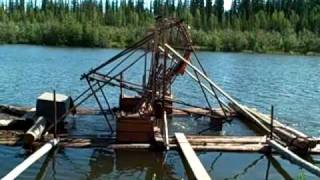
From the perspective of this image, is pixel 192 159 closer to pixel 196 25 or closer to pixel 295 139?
pixel 295 139

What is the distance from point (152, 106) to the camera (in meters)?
24.3

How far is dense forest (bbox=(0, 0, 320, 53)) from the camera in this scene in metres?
138

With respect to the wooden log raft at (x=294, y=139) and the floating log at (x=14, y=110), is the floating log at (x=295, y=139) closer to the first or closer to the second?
the wooden log raft at (x=294, y=139)

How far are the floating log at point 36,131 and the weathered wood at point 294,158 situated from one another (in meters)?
8.49

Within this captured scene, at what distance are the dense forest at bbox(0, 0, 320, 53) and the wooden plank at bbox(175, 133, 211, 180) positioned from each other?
327 feet

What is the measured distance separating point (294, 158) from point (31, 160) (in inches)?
338

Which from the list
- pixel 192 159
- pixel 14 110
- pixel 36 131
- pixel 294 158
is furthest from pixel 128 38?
pixel 192 159

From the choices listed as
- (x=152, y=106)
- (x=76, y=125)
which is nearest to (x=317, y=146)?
(x=152, y=106)

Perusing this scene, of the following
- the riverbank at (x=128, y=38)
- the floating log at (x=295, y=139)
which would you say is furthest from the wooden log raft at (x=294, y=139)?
the riverbank at (x=128, y=38)

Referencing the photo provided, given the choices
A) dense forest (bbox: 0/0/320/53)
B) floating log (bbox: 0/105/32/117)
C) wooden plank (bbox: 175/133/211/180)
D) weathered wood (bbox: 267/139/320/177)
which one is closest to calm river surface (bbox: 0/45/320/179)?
weathered wood (bbox: 267/139/320/177)

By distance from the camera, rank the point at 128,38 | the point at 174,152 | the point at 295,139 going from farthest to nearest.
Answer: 1. the point at 128,38
2. the point at 295,139
3. the point at 174,152

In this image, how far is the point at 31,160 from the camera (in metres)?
18.3

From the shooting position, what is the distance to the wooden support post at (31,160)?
16.7 metres

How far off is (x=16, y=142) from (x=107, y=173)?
4.36 meters
